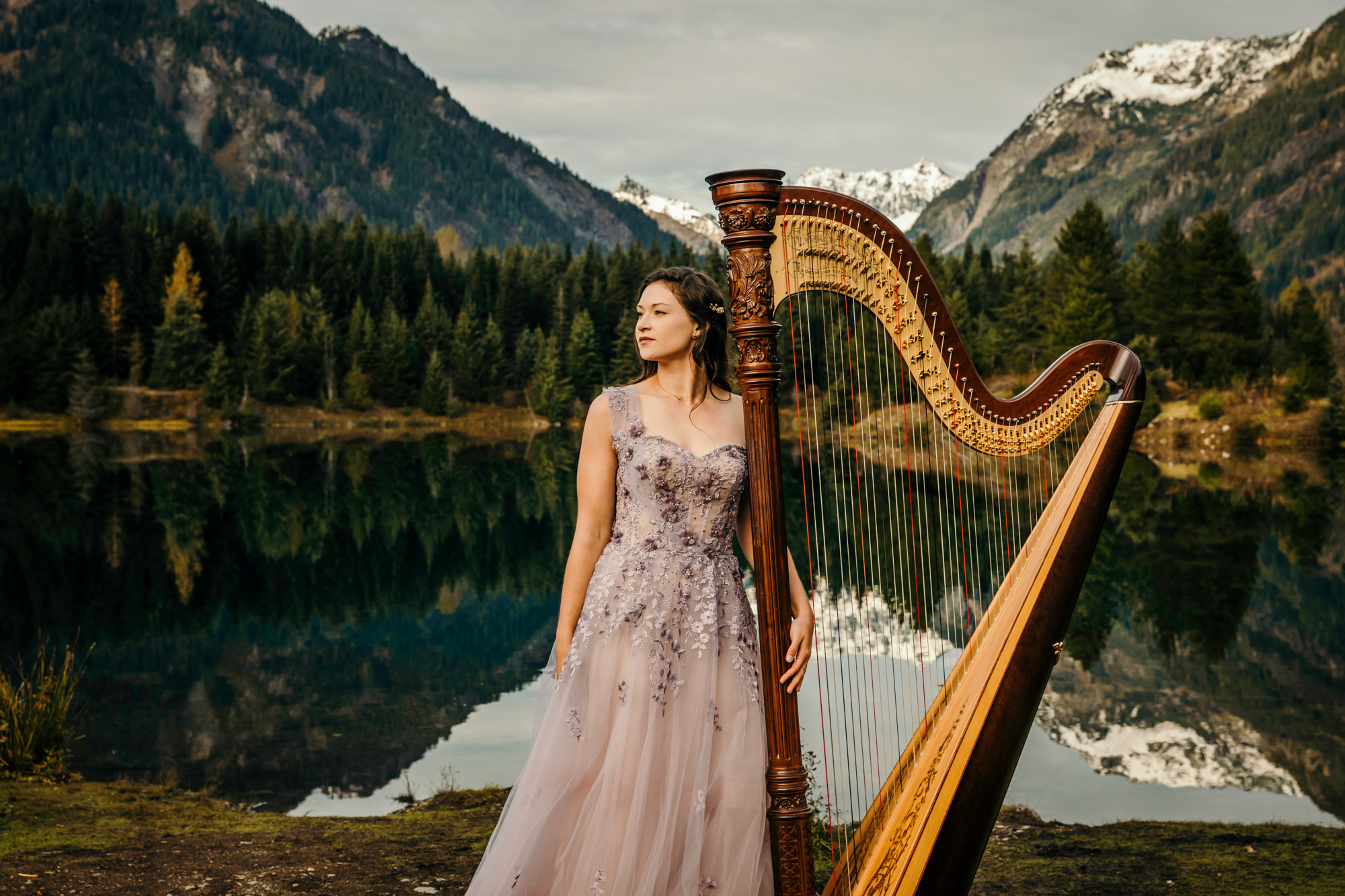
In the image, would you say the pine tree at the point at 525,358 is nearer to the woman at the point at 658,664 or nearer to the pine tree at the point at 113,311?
the pine tree at the point at 113,311

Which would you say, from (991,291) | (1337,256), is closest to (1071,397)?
(991,291)

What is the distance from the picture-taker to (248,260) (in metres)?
67.1

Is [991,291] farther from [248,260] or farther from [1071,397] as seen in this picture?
[1071,397]

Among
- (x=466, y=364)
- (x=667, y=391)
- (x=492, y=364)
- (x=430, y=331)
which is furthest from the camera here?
(x=430, y=331)

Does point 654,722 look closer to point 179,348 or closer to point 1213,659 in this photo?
point 1213,659

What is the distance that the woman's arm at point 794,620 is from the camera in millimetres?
2760

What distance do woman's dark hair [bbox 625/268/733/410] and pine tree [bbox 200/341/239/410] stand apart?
174ft

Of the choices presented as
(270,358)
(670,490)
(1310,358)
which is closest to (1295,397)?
(1310,358)

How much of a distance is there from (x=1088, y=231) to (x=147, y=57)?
182 metres

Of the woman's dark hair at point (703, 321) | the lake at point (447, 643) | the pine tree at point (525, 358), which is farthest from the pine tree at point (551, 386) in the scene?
the woman's dark hair at point (703, 321)

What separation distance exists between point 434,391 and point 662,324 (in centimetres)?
5728

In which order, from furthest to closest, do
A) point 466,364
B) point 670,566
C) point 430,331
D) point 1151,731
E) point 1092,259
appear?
point 430,331 < point 466,364 < point 1092,259 < point 1151,731 < point 670,566

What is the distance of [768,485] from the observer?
2.72 meters

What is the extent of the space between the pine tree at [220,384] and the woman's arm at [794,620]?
5328cm
